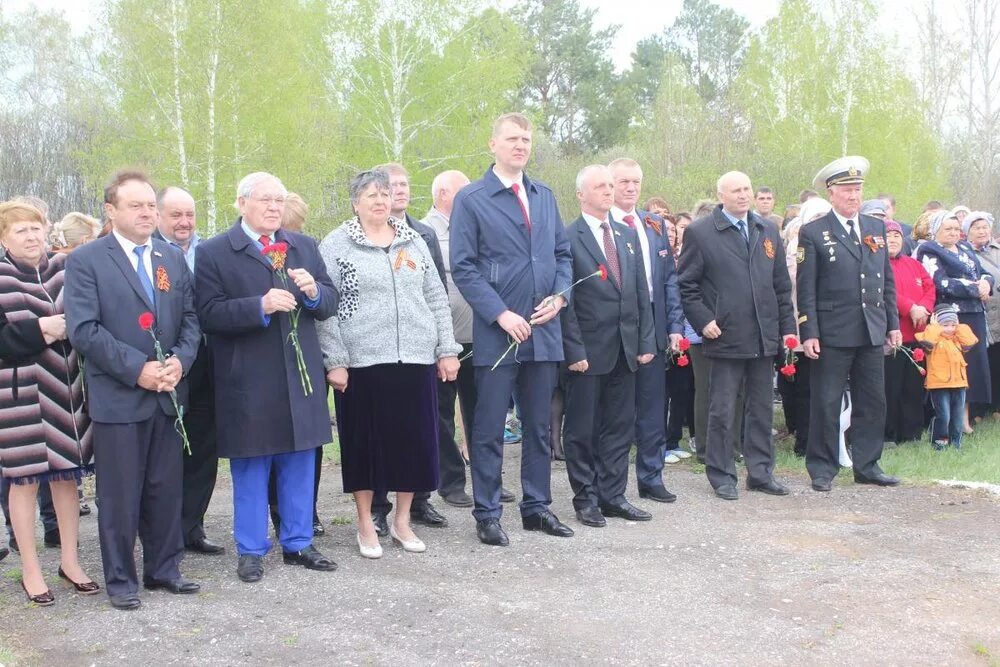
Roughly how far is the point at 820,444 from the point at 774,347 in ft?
3.13

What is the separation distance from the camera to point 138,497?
5.43 metres

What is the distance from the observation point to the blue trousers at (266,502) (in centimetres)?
584

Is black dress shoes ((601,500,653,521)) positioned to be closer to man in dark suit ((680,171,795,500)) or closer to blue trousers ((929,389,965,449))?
man in dark suit ((680,171,795,500))

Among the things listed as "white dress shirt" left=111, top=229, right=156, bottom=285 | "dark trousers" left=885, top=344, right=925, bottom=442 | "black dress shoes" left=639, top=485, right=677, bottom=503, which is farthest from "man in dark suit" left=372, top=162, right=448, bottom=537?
"dark trousers" left=885, top=344, right=925, bottom=442

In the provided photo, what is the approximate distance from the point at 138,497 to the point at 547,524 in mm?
2519

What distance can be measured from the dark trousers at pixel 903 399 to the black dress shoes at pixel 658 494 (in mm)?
3299

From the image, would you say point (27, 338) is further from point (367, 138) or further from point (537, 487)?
point (367, 138)

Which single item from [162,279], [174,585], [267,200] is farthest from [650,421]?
[162,279]

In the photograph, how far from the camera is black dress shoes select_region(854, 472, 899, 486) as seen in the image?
8.06m

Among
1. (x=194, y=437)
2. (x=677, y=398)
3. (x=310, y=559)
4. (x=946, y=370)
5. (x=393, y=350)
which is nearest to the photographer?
(x=310, y=559)

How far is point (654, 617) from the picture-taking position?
507cm

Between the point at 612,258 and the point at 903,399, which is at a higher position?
the point at 612,258

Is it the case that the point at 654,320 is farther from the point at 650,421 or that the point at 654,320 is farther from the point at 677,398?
the point at 677,398

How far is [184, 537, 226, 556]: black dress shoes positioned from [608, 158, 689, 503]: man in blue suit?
301 cm
